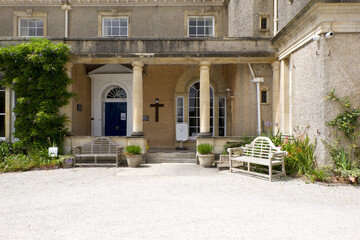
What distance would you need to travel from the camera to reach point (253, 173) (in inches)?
249

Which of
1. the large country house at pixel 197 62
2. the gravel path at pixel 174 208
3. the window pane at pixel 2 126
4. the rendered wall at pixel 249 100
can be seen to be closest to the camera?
the gravel path at pixel 174 208

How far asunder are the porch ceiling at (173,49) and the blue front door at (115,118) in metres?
3.61

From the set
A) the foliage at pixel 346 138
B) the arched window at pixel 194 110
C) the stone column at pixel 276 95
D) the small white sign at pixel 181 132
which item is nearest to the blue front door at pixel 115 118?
the small white sign at pixel 181 132

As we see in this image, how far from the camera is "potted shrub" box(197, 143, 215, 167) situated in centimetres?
775

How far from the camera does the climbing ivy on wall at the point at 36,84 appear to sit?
7766 mm

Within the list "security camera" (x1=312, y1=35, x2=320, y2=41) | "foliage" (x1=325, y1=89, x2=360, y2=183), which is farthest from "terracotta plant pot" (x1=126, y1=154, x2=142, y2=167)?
"security camera" (x1=312, y1=35, x2=320, y2=41)

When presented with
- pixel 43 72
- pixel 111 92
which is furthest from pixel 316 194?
pixel 111 92

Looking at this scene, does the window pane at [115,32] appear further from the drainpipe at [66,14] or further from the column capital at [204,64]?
the column capital at [204,64]

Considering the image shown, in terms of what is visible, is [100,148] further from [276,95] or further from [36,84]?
[276,95]

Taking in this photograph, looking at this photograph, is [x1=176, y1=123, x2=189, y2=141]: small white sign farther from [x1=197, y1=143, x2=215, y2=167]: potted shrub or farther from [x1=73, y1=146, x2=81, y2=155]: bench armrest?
[x1=73, y1=146, x2=81, y2=155]: bench armrest

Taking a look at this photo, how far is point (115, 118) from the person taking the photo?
38.1ft

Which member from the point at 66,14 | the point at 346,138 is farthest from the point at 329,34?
the point at 66,14

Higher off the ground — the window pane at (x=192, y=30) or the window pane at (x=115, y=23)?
the window pane at (x=115, y=23)

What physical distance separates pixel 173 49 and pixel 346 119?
5.40 meters
